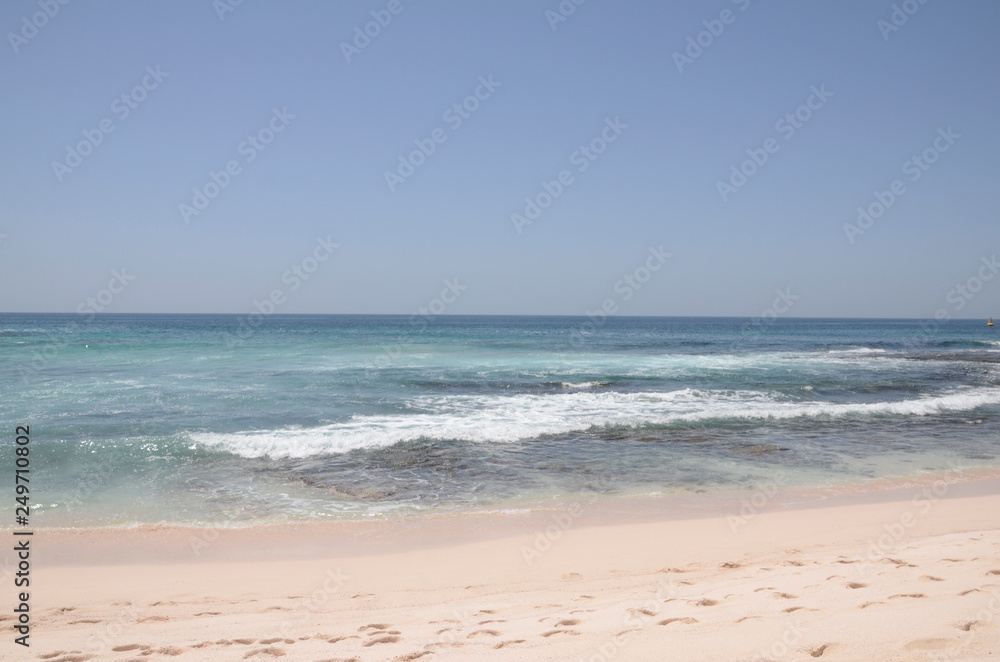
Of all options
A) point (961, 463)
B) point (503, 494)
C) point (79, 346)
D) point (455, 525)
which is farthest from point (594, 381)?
point (79, 346)

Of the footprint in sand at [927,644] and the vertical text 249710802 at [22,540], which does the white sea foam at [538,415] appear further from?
the footprint in sand at [927,644]

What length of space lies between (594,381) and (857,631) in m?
17.1

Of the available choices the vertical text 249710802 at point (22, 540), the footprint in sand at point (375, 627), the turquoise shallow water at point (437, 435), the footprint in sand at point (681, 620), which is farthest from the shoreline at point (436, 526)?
the footprint in sand at point (681, 620)

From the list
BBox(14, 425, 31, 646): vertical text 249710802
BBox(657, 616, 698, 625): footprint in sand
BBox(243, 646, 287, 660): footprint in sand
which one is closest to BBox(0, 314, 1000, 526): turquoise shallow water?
BBox(14, 425, 31, 646): vertical text 249710802

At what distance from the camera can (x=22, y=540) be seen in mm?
6082

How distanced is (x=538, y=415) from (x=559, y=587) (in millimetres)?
8860

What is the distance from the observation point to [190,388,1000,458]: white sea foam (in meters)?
10.7

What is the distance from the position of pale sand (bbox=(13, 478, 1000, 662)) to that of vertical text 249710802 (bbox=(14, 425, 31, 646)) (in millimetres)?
107

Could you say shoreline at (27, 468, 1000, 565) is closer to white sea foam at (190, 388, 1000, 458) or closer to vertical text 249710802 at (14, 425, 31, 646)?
vertical text 249710802 at (14, 425, 31, 646)

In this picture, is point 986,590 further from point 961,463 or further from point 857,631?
point 961,463

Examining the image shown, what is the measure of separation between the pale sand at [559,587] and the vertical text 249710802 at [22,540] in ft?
0.35

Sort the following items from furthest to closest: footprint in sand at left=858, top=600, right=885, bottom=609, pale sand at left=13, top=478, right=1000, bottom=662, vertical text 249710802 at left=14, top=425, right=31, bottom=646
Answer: vertical text 249710802 at left=14, top=425, right=31, bottom=646
footprint in sand at left=858, top=600, right=885, bottom=609
pale sand at left=13, top=478, right=1000, bottom=662

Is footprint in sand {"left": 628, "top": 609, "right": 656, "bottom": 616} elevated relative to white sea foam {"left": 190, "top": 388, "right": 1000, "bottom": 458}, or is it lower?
elevated

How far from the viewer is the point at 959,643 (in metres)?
2.95
